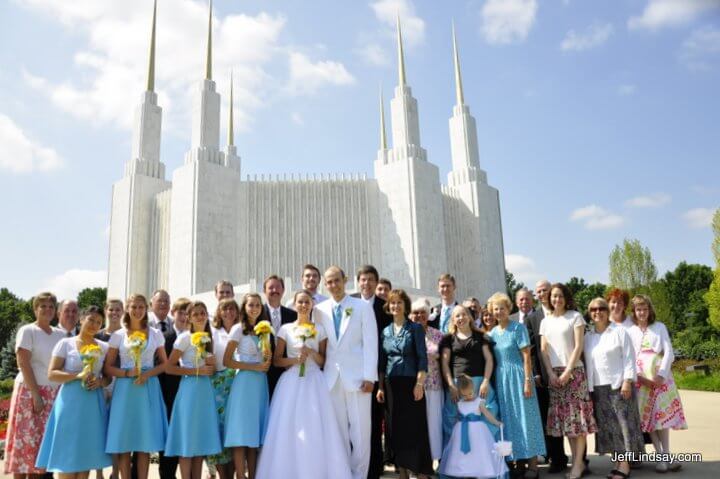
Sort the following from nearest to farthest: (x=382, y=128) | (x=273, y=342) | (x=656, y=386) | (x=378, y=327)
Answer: (x=273, y=342) < (x=378, y=327) < (x=656, y=386) < (x=382, y=128)

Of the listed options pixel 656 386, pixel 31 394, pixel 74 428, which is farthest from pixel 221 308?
pixel 656 386

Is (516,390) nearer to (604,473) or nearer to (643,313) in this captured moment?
(604,473)

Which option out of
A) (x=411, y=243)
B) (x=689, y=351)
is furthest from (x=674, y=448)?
(x=411, y=243)

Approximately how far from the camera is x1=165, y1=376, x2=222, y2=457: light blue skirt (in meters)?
4.54

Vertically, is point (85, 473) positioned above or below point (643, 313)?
below

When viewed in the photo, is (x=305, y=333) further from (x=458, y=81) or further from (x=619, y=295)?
(x=458, y=81)

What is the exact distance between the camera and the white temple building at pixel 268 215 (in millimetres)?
26000

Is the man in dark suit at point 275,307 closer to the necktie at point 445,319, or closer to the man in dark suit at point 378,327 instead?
the man in dark suit at point 378,327

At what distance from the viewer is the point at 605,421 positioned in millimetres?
5246

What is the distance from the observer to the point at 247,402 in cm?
472

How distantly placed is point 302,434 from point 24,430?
2.41 m

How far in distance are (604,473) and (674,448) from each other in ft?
5.72

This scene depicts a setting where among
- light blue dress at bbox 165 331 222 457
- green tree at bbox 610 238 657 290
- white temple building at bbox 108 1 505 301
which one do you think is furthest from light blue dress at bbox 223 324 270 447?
green tree at bbox 610 238 657 290

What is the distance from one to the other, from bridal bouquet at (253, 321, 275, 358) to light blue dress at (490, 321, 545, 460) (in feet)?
6.98
